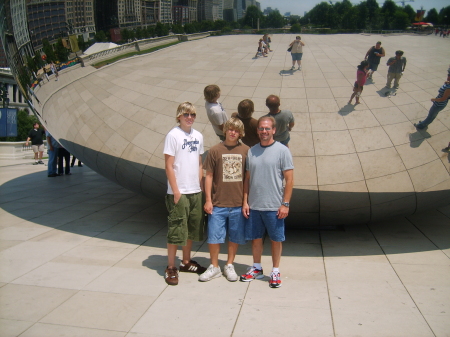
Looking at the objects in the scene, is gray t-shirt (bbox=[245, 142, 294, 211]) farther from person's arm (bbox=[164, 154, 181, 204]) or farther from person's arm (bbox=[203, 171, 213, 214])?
person's arm (bbox=[164, 154, 181, 204])

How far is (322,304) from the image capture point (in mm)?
3449

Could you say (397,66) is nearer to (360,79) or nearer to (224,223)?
(360,79)

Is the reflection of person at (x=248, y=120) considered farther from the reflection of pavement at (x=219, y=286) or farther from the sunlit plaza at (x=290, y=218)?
the reflection of pavement at (x=219, y=286)

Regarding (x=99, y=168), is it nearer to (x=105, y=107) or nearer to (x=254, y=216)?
(x=105, y=107)

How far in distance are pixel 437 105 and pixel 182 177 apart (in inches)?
111

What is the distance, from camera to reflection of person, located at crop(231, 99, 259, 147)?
415cm

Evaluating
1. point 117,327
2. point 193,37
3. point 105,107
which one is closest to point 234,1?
point 193,37

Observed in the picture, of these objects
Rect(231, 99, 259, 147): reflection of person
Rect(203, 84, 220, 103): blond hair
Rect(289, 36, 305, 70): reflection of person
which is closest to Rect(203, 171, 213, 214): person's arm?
Rect(231, 99, 259, 147): reflection of person

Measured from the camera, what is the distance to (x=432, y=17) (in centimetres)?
483

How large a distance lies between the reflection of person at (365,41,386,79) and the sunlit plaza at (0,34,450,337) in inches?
2.5

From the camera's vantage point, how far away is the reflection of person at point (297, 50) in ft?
15.4

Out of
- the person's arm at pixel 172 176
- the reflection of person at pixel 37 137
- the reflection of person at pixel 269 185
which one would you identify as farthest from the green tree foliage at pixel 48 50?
the reflection of person at pixel 37 137

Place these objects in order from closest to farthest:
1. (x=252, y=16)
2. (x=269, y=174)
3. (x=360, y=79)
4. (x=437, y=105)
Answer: (x=269, y=174) → (x=437, y=105) → (x=360, y=79) → (x=252, y=16)

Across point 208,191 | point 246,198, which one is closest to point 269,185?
point 246,198
